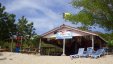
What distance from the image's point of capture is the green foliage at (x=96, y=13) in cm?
1506

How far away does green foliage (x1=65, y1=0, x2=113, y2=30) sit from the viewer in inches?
593

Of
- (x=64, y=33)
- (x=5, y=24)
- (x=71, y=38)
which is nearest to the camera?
(x=64, y=33)

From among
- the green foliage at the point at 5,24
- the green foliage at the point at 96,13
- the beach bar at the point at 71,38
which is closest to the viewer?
the green foliage at the point at 96,13

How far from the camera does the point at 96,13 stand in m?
15.6

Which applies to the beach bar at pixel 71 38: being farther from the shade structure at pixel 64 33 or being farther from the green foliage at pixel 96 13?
the green foliage at pixel 96 13

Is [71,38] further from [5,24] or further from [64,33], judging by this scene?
[5,24]

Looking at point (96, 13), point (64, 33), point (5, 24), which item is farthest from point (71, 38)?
point (96, 13)

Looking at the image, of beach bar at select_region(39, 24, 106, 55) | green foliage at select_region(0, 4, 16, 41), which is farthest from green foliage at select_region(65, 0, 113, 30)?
green foliage at select_region(0, 4, 16, 41)

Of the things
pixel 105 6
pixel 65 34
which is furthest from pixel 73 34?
pixel 105 6

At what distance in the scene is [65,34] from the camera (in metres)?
34.2

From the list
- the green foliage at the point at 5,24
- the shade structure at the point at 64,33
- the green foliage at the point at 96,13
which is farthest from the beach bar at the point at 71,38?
the green foliage at the point at 96,13

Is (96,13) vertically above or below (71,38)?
above

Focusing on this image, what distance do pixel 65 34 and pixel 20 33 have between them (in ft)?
61.7

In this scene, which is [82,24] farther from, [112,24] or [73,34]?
[73,34]
